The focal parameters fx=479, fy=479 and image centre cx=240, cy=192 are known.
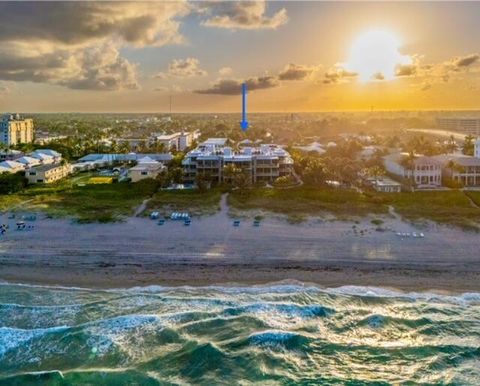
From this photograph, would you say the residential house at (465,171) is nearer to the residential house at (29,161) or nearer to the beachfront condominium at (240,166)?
the beachfront condominium at (240,166)

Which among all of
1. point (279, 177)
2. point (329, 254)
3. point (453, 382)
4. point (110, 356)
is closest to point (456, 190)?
point (279, 177)

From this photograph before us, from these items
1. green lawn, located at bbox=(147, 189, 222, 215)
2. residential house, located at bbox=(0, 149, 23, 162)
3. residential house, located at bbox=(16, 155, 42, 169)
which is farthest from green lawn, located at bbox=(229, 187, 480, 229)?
residential house, located at bbox=(0, 149, 23, 162)

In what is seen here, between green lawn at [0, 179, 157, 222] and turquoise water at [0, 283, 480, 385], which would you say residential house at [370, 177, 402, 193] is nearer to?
green lawn at [0, 179, 157, 222]

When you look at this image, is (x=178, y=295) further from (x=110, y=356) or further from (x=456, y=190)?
(x=456, y=190)

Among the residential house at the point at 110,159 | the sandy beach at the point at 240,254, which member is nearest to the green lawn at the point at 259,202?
the sandy beach at the point at 240,254

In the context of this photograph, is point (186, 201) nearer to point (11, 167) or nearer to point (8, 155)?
point (11, 167)

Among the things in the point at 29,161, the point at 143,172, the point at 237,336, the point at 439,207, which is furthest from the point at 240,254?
the point at 29,161
